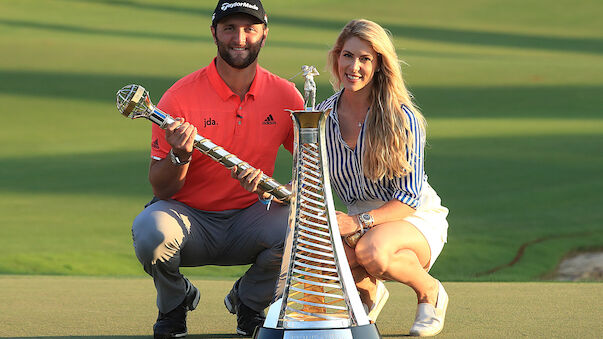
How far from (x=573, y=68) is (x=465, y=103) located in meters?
6.20

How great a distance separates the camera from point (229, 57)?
4277 mm

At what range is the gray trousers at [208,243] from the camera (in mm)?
4070

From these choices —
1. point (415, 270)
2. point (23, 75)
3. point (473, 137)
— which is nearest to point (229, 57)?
point (415, 270)

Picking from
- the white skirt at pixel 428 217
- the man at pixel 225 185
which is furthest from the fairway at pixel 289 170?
the white skirt at pixel 428 217

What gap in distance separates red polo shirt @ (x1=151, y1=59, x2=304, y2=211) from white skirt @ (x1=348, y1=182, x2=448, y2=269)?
1.57ft

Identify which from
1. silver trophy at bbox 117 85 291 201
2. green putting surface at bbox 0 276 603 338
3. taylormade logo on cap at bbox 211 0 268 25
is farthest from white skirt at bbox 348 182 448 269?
taylormade logo on cap at bbox 211 0 268 25

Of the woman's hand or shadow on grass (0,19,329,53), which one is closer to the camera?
the woman's hand

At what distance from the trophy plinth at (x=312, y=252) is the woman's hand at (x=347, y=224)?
0.75m

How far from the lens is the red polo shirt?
14.1ft

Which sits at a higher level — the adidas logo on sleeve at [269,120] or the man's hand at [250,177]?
the adidas logo on sleeve at [269,120]

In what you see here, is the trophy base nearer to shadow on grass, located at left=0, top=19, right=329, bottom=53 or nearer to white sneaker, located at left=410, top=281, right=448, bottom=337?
white sneaker, located at left=410, top=281, right=448, bottom=337

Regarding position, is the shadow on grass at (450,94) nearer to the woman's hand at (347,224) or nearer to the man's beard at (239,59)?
the man's beard at (239,59)

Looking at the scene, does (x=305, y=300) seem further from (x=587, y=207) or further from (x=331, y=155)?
(x=587, y=207)

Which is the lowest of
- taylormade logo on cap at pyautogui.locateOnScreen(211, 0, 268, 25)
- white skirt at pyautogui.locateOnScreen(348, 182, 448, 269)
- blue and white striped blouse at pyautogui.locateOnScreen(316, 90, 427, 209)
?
white skirt at pyautogui.locateOnScreen(348, 182, 448, 269)
